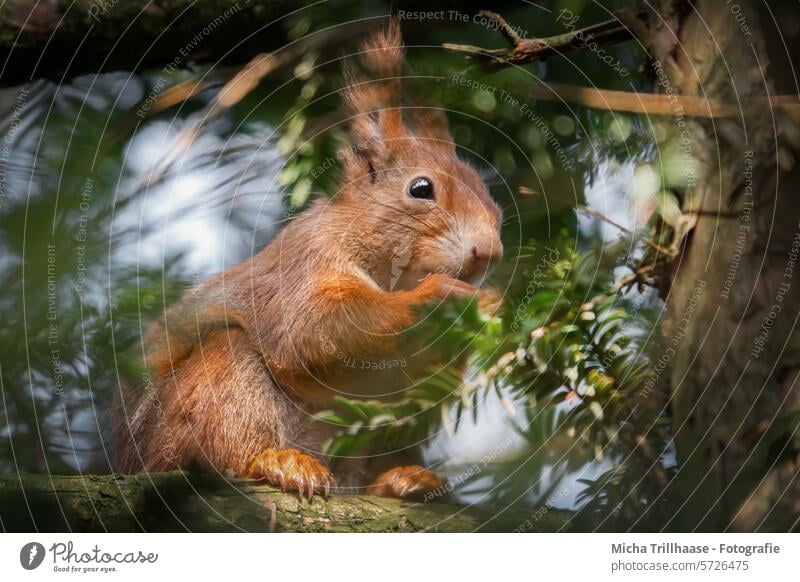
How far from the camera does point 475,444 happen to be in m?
1.32

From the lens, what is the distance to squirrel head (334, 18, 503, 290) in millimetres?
1329

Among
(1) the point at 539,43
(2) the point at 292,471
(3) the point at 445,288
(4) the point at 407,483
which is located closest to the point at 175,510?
(2) the point at 292,471

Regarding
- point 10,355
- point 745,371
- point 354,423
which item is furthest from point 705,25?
point 10,355

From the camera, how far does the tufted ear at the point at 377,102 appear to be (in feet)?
4.42

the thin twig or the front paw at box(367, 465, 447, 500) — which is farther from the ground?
the thin twig

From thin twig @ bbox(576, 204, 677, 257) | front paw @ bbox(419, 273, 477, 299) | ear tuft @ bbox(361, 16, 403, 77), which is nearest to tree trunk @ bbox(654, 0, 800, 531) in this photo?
thin twig @ bbox(576, 204, 677, 257)

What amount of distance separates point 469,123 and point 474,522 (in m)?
0.59

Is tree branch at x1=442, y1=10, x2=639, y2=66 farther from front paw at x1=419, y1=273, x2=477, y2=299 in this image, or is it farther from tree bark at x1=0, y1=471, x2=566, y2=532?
tree bark at x1=0, y1=471, x2=566, y2=532

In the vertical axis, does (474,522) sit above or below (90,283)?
below

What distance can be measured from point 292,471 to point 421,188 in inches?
18.4

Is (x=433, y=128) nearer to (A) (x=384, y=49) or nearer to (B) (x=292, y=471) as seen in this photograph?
(A) (x=384, y=49)

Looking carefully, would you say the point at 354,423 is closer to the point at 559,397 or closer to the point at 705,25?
the point at 559,397

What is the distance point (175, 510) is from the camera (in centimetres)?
125

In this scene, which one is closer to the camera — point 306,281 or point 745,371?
point 745,371
